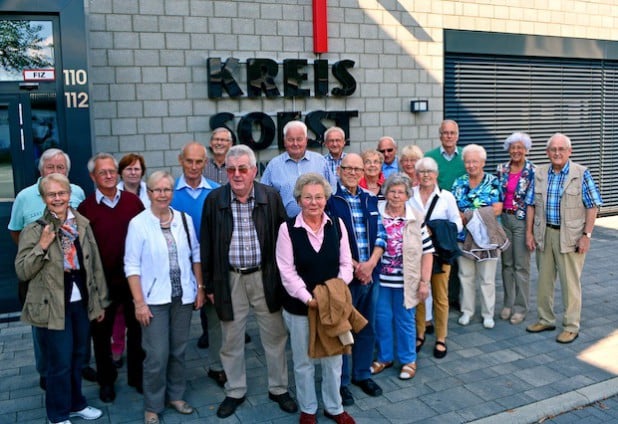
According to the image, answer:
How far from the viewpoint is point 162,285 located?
405 cm

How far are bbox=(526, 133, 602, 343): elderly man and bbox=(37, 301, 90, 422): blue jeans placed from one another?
4.25 metres

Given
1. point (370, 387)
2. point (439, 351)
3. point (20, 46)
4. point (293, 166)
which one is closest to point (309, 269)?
point (370, 387)

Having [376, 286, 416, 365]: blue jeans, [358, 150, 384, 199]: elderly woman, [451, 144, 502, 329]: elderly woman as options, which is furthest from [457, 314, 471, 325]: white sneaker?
[358, 150, 384, 199]: elderly woman

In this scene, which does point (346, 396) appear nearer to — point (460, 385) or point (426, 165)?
point (460, 385)

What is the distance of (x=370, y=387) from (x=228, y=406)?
3.67 feet

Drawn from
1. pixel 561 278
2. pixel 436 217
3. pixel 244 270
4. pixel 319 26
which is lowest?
pixel 561 278

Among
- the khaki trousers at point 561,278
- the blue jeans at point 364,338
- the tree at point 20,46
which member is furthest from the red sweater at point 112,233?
the khaki trousers at point 561,278

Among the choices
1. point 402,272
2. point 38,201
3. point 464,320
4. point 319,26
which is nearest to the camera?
point 38,201

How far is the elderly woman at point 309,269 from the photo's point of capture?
4008 mm

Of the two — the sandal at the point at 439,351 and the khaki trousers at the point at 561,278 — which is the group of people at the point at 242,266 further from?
the khaki trousers at the point at 561,278

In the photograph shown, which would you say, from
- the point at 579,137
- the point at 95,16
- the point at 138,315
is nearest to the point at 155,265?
the point at 138,315

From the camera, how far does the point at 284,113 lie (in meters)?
8.35

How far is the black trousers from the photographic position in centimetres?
454

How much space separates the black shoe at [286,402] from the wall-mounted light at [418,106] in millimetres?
6095
